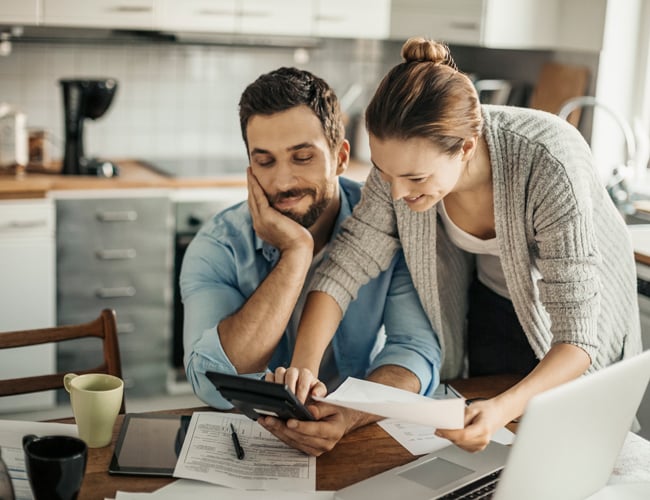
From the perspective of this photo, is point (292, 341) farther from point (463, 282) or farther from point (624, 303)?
point (624, 303)

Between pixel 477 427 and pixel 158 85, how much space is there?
115 inches

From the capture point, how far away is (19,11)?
3.24 meters

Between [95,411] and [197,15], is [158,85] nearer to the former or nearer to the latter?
[197,15]

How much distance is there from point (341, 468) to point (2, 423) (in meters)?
0.56

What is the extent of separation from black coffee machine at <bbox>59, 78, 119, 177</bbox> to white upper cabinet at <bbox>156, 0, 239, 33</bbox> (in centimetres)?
33

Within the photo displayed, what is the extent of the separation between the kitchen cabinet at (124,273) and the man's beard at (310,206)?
62.5 inches

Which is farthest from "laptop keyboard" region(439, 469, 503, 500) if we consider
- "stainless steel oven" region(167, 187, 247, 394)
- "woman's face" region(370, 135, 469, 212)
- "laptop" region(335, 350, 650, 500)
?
"stainless steel oven" region(167, 187, 247, 394)

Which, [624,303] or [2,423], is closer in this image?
[2,423]

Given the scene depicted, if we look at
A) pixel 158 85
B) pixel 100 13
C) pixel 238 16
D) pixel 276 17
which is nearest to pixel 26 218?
pixel 100 13

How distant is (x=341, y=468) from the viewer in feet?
4.58

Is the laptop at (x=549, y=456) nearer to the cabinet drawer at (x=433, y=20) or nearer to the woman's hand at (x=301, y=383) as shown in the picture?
the woman's hand at (x=301, y=383)

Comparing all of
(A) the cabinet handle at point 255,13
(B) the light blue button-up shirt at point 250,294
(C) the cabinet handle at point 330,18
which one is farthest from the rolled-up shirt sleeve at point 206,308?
(C) the cabinet handle at point 330,18

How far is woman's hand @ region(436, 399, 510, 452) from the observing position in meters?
1.28

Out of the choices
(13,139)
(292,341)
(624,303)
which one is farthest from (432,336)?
(13,139)
